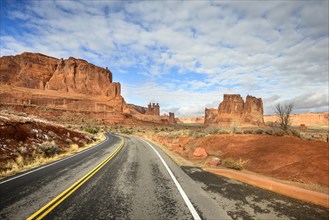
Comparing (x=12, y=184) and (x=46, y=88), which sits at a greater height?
(x=46, y=88)

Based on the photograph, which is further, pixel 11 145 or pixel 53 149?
pixel 53 149

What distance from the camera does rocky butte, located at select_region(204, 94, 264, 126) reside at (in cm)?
11735

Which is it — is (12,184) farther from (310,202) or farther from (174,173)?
(310,202)

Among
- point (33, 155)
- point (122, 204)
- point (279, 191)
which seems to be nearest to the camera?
point (122, 204)

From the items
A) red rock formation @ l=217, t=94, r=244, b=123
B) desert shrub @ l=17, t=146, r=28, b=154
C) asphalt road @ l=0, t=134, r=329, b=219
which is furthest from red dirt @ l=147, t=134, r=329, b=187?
red rock formation @ l=217, t=94, r=244, b=123

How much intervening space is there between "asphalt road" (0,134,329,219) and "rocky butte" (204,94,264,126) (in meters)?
111

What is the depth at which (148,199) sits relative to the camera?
263 inches

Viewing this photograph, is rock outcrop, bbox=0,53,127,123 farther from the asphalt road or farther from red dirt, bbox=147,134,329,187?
the asphalt road

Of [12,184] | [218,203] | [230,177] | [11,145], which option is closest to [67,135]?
[11,145]

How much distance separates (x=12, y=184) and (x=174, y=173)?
19.8 ft

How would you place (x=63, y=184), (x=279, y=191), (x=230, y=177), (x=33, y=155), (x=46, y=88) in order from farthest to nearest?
(x=46, y=88)
(x=33, y=155)
(x=230, y=177)
(x=63, y=184)
(x=279, y=191)

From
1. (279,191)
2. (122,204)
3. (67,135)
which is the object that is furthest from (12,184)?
(67,135)

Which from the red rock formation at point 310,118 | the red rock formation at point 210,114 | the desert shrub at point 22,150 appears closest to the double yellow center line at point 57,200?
the desert shrub at point 22,150

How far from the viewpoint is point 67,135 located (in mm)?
26281
